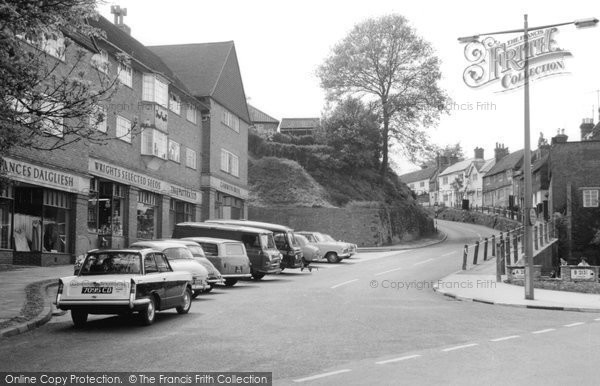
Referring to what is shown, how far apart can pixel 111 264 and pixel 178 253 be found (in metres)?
5.15

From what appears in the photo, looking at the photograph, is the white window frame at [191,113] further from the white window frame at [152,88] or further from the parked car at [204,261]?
the parked car at [204,261]

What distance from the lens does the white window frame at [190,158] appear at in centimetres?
4016

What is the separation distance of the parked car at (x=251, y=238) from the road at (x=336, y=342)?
6.40 m

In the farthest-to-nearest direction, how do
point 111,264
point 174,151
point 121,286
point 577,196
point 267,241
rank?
1. point 577,196
2. point 174,151
3. point 267,241
4. point 111,264
5. point 121,286

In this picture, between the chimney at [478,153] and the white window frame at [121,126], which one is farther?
the chimney at [478,153]

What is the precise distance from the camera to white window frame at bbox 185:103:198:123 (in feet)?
133

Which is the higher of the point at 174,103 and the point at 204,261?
the point at 174,103

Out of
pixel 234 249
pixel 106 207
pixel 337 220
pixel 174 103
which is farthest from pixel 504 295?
pixel 337 220

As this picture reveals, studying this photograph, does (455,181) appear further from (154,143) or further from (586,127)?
(154,143)

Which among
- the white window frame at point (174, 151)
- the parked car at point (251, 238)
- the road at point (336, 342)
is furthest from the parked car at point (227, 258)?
the white window frame at point (174, 151)

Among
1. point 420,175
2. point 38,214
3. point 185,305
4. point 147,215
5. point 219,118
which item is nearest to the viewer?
point 185,305

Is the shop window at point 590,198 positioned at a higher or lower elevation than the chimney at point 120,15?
lower

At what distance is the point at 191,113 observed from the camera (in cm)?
4112

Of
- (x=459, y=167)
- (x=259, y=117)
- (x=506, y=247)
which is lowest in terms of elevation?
(x=506, y=247)
